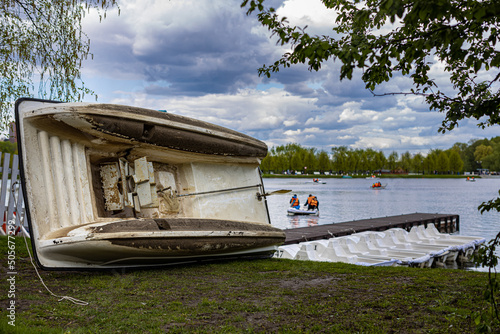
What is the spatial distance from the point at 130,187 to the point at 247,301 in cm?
311

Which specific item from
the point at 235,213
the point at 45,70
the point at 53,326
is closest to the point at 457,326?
the point at 53,326

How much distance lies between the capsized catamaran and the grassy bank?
46cm

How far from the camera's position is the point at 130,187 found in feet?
22.6

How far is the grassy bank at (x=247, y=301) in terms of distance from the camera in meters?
3.89

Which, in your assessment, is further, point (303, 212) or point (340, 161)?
point (340, 161)

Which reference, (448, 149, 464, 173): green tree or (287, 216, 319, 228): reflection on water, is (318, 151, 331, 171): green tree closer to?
(448, 149, 464, 173): green tree

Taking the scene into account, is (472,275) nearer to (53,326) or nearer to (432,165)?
(53,326)

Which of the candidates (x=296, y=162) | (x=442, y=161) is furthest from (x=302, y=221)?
(x=442, y=161)

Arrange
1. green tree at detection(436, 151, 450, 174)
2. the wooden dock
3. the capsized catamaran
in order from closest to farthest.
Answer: the capsized catamaran → the wooden dock → green tree at detection(436, 151, 450, 174)

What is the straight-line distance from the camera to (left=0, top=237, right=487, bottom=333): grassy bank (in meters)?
3.89

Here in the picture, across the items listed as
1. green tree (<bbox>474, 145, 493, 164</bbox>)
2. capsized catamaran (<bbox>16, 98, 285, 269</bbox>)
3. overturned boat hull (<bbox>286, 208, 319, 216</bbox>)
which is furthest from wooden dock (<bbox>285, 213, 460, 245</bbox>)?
green tree (<bbox>474, 145, 493, 164</bbox>)

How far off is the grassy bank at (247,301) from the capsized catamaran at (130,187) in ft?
1.50

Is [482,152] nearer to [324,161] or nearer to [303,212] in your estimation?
[324,161]

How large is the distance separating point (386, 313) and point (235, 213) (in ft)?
15.1
